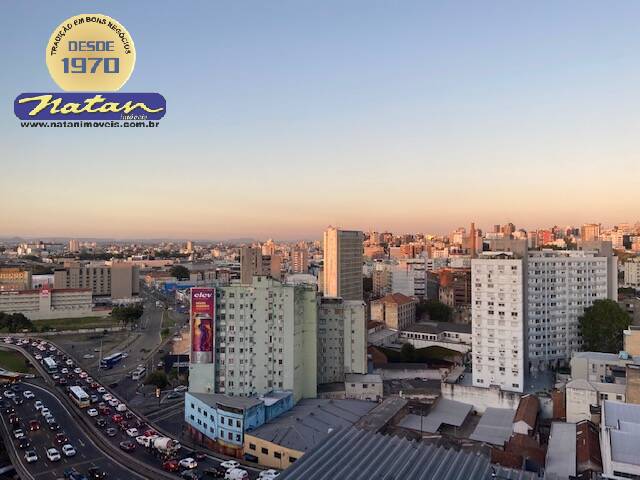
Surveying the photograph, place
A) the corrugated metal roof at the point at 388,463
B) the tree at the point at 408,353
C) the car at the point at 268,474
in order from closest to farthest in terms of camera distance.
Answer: the corrugated metal roof at the point at 388,463
the car at the point at 268,474
the tree at the point at 408,353

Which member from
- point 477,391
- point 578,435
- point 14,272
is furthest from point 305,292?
point 14,272

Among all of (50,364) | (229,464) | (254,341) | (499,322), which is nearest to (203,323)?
(254,341)

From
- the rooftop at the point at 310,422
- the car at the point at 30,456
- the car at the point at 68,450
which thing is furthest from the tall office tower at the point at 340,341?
the car at the point at 30,456

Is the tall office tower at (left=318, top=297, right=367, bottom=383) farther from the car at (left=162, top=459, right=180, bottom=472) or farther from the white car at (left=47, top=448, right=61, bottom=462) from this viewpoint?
the white car at (left=47, top=448, right=61, bottom=462)

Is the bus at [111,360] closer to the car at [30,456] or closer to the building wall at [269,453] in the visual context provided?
the car at [30,456]

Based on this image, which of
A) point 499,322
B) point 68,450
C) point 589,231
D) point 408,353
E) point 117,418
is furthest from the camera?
point 589,231

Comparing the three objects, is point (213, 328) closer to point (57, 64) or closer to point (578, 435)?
point (57, 64)

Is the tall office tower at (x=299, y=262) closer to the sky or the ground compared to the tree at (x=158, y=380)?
closer to the sky

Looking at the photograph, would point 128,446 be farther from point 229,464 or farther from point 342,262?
point 342,262
